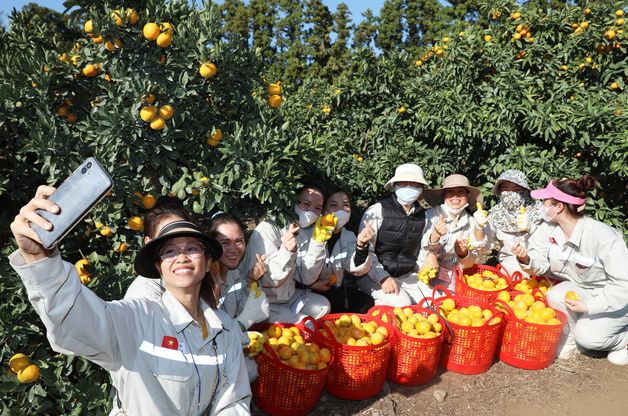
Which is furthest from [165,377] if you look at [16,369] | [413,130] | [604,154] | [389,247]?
[604,154]

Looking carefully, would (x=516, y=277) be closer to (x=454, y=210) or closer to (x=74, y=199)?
(x=454, y=210)

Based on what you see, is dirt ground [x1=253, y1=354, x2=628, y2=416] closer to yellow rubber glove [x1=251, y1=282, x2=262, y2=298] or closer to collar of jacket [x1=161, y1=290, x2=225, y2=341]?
yellow rubber glove [x1=251, y1=282, x2=262, y2=298]

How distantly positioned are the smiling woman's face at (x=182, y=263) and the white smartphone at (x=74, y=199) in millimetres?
653

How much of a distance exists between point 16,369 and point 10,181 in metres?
1.23

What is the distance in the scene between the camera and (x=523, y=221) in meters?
4.63

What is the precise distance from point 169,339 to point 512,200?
3.91m

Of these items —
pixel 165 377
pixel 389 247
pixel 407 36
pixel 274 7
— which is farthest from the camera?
pixel 407 36

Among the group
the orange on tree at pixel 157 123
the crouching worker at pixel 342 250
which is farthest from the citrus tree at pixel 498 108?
the orange on tree at pixel 157 123

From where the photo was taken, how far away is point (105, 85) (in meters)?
2.96

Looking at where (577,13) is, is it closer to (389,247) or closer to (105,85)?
(389,247)

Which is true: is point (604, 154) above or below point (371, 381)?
above

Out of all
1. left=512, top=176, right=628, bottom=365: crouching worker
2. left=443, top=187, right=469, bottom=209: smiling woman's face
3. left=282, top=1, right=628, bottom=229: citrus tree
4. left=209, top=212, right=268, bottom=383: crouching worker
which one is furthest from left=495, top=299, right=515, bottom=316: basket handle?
left=209, top=212, right=268, bottom=383: crouching worker

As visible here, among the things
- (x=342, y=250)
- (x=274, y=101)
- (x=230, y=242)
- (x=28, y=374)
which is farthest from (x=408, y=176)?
(x=28, y=374)

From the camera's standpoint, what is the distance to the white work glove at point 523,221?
4629mm
